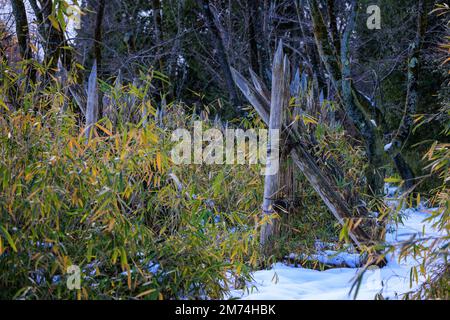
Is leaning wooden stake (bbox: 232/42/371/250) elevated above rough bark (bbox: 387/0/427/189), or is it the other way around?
rough bark (bbox: 387/0/427/189)

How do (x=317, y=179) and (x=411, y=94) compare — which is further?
(x=411, y=94)

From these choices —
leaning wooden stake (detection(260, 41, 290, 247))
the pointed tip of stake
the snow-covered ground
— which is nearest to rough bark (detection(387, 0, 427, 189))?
the snow-covered ground

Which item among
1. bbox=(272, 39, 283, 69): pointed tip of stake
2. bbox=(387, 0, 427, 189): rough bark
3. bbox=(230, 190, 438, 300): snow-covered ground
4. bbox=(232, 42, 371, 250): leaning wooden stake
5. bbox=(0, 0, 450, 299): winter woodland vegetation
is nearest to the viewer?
bbox=(0, 0, 450, 299): winter woodland vegetation

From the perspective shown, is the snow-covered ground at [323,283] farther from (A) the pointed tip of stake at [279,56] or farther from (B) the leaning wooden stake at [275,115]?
(A) the pointed tip of stake at [279,56]

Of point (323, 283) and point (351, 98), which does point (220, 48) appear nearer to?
point (351, 98)

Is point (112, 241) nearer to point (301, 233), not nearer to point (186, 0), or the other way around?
point (301, 233)

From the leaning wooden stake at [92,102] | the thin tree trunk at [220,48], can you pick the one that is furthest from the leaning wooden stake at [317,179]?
the thin tree trunk at [220,48]

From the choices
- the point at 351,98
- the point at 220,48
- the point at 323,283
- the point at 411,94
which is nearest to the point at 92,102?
the point at 323,283

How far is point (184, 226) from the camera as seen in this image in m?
3.37

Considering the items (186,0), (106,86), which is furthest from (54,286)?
(186,0)

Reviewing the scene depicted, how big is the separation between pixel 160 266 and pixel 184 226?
428 mm

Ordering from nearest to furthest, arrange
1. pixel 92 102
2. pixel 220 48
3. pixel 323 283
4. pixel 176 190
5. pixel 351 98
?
pixel 176 190, pixel 323 283, pixel 92 102, pixel 351 98, pixel 220 48

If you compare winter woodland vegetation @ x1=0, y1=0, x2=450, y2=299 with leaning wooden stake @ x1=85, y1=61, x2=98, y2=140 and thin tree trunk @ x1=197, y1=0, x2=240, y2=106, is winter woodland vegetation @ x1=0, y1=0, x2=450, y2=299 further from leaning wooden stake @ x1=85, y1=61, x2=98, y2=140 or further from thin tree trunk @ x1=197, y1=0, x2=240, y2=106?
thin tree trunk @ x1=197, y1=0, x2=240, y2=106

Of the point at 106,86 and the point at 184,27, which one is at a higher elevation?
the point at 184,27
